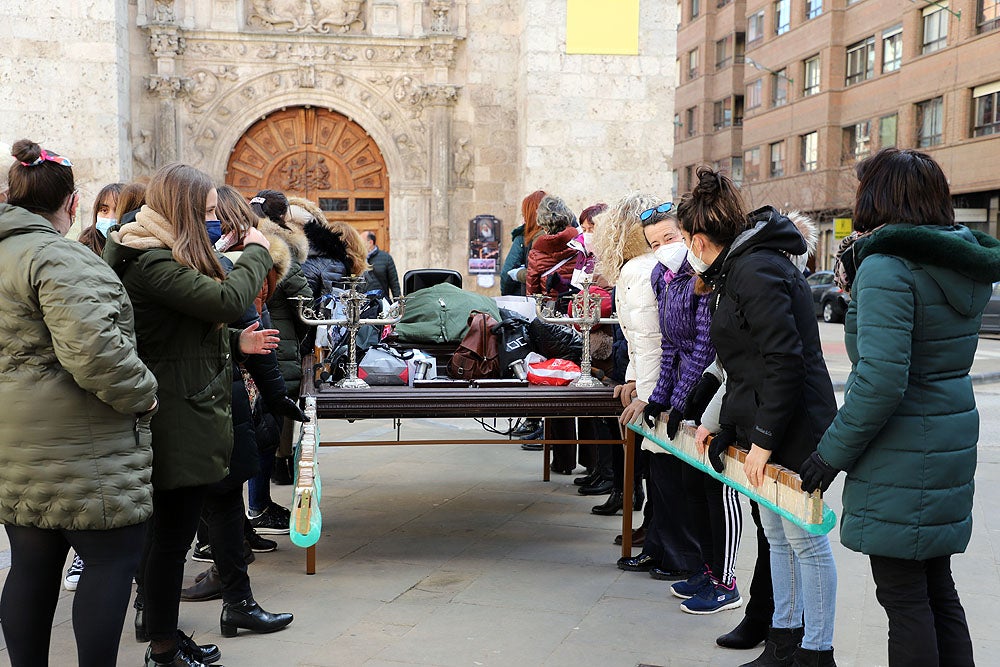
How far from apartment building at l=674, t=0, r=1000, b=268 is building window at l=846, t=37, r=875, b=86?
Result: 0.07 metres

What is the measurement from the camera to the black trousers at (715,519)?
4387 mm

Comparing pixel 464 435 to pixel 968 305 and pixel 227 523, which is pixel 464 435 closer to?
pixel 227 523

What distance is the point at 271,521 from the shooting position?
19.5ft

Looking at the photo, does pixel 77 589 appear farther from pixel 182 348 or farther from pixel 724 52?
pixel 724 52

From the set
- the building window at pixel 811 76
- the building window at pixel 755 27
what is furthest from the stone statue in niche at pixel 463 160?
the building window at pixel 755 27

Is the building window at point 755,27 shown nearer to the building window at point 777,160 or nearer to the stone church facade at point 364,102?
the building window at point 777,160

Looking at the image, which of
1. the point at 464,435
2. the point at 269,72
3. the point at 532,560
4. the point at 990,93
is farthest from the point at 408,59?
the point at 990,93

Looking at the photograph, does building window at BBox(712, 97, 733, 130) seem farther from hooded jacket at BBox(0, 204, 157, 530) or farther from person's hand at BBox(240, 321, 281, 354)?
hooded jacket at BBox(0, 204, 157, 530)

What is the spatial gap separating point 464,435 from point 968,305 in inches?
260

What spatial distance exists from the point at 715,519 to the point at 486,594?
1155 millimetres

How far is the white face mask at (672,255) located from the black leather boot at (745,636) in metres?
1.60

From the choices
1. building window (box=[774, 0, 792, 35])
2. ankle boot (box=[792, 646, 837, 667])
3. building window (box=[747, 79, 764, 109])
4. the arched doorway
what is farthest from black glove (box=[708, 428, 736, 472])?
building window (box=[747, 79, 764, 109])

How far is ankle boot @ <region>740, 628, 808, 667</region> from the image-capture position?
370 cm

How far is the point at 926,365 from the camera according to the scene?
9.81ft
